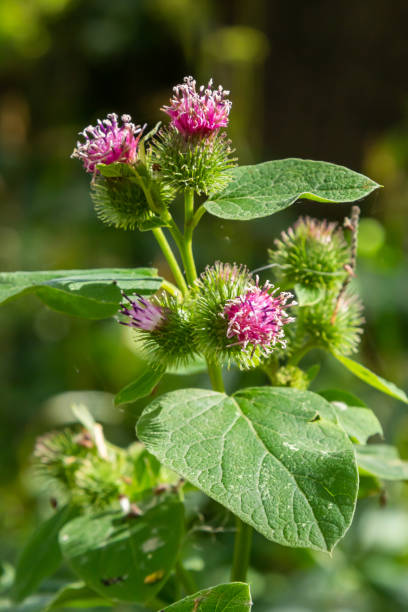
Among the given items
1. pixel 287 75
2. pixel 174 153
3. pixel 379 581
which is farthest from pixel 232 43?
pixel 174 153

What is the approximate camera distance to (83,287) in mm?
785

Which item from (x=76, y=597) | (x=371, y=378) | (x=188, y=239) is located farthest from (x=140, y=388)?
(x=76, y=597)

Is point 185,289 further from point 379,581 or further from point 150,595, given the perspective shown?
point 379,581

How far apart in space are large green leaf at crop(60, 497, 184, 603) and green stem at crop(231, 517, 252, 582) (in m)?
0.08

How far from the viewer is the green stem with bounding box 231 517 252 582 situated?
857 mm

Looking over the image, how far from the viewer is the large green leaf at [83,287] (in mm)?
776

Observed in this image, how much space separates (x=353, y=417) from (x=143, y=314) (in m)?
0.32

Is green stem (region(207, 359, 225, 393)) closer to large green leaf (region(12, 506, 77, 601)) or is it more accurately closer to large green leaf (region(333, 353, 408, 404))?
large green leaf (region(333, 353, 408, 404))

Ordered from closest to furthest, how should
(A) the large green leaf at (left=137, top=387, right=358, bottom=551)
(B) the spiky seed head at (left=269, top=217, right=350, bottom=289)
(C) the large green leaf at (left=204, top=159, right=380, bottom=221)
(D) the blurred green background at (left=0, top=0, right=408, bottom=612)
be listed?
1. (A) the large green leaf at (left=137, top=387, right=358, bottom=551)
2. (C) the large green leaf at (left=204, top=159, right=380, bottom=221)
3. (B) the spiky seed head at (left=269, top=217, right=350, bottom=289)
4. (D) the blurred green background at (left=0, top=0, right=408, bottom=612)

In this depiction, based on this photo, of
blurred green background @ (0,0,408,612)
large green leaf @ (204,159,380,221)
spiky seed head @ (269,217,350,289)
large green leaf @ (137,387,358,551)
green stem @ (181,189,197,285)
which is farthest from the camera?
blurred green background @ (0,0,408,612)

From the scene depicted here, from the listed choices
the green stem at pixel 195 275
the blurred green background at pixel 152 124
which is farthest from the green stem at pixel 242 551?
the blurred green background at pixel 152 124

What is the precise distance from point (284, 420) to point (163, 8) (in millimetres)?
3934

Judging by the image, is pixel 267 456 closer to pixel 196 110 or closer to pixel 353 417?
pixel 353 417

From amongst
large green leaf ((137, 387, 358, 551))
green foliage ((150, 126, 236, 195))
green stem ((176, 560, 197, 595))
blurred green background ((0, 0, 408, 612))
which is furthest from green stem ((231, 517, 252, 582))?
blurred green background ((0, 0, 408, 612))
